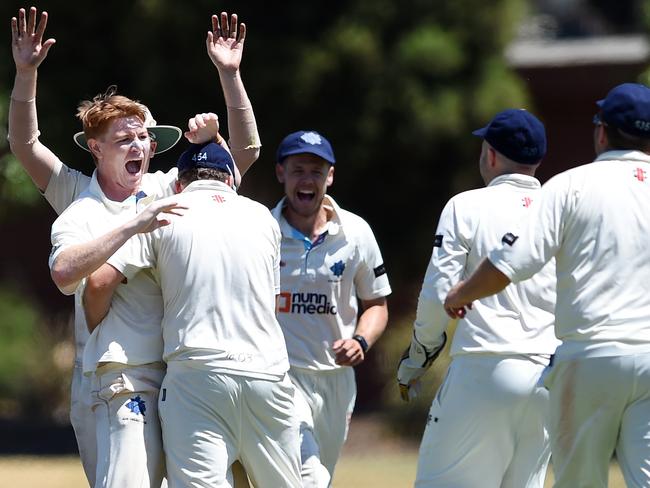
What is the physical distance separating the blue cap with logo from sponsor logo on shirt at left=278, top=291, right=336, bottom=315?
1.55 metres

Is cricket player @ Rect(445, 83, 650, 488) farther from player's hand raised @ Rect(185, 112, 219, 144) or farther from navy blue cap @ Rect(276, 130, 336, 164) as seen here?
navy blue cap @ Rect(276, 130, 336, 164)

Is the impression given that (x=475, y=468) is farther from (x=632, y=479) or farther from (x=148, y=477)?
(x=148, y=477)

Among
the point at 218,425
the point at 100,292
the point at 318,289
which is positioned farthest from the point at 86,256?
the point at 318,289

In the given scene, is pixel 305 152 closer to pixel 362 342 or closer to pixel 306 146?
pixel 306 146

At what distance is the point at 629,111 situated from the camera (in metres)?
5.42

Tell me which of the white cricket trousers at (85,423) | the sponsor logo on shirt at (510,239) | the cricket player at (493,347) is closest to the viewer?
the sponsor logo on shirt at (510,239)

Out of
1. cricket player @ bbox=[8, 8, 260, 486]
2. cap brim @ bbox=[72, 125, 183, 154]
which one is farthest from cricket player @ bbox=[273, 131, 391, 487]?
cap brim @ bbox=[72, 125, 183, 154]

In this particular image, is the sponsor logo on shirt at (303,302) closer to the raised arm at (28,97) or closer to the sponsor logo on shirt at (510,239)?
the raised arm at (28,97)

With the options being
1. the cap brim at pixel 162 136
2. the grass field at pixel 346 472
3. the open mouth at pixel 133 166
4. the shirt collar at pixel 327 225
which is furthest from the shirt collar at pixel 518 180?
the grass field at pixel 346 472

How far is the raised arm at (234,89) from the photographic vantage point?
6.45 m

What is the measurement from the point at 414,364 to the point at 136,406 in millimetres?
1519

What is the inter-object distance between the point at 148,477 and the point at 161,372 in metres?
0.46

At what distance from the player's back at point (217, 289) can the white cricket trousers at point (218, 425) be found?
7cm

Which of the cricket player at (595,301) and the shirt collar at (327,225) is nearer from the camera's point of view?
the cricket player at (595,301)
